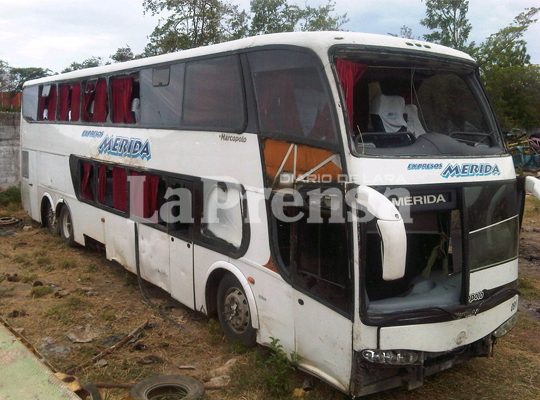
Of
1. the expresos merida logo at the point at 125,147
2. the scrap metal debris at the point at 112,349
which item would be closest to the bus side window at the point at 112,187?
the expresos merida logo at the point at 125,147

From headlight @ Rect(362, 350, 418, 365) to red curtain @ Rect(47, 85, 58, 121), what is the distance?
876 centimetres

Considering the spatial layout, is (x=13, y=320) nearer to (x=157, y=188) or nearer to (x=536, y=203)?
(x=157, y=188)

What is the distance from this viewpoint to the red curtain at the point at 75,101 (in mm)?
9711

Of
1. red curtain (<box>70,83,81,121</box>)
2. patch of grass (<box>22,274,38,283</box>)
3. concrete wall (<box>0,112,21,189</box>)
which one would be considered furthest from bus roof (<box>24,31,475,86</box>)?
concrete wall (<box>0,112,21,189</box>)

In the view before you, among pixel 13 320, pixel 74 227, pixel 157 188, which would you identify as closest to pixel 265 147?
pixel 157 188

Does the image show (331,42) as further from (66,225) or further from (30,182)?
(30,182)

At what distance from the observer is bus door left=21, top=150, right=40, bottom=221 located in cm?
1202

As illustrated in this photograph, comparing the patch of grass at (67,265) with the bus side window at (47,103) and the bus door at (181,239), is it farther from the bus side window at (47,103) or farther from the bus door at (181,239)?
the bus door at (181,239)

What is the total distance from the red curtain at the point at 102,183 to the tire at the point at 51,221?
276 cm

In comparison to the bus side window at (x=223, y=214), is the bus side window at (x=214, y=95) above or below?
above

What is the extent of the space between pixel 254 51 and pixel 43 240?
791 cm

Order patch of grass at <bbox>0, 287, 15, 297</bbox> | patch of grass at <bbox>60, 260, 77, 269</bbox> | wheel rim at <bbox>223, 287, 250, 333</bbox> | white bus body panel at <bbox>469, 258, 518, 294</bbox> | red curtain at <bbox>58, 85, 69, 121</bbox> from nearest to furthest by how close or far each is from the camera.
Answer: white bus body panel at <bbox>469, 258, 518, 294</bbox> → wheel rim at <bbox>223, 287, 250, 333</bbox> → patch of grass at <bbox>0, 287, 15, 297</bbox> → patch of grass at <bbox>60, 260, 77, 269</bbox> → red curtain at <bbox>58, 85, 69, 121</bbox>

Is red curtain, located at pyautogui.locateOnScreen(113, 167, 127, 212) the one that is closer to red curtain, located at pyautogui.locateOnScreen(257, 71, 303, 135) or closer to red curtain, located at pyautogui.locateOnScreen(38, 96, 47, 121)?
red curtain, located at pyautogui.locateOnScreen(257, 71, 303, 135)

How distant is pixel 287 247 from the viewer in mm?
5051
